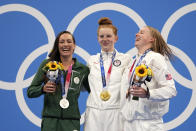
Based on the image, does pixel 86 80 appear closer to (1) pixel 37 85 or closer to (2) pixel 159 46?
(1) pixel 37 85

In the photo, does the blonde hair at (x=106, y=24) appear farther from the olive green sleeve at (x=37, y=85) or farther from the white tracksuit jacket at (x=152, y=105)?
the olive green sleeve at (x=37, y=85)

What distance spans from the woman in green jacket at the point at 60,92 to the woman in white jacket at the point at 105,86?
174 millimetres

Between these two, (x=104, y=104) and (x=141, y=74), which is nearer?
(x=141, y=74)

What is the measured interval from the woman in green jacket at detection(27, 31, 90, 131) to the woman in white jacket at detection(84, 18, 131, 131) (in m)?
0.17

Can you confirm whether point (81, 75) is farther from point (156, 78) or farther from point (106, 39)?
point (156, 78)

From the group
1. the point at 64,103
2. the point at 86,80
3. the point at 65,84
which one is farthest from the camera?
the point at 86,80

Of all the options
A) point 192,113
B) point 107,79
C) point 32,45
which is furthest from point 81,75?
point 192,113

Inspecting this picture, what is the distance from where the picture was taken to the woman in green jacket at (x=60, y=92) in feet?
10.1

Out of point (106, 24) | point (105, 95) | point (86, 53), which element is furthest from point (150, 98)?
point (86, 53)

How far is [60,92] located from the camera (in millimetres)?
3219

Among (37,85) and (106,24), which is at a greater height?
(106,24)

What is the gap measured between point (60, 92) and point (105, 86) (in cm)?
50

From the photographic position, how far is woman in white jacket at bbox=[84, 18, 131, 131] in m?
3.28

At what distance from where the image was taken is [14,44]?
217 inches
